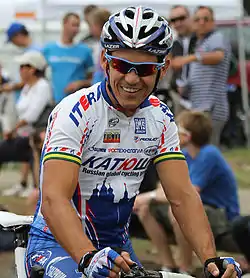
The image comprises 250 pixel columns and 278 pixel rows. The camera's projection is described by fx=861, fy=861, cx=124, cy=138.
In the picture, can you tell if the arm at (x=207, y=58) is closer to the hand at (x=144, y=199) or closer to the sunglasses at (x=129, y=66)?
the hand at (x=144, y=199)

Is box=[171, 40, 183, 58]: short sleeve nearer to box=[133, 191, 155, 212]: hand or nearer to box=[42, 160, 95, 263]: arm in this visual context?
box=[133, 191, 155, 212]: hand

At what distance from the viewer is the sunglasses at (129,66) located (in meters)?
3.71

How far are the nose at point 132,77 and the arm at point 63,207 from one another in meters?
0.43

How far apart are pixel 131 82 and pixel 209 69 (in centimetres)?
629

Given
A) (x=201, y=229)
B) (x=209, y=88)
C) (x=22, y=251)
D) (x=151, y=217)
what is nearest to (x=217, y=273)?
(x=201, y=229)

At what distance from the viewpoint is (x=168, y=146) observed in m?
4.07

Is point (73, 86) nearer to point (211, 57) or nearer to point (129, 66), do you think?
point (211, 57)

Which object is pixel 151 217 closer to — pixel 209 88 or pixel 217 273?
pixel 209 88

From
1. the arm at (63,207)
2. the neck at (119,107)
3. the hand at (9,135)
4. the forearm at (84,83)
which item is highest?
the neck at (119,107)

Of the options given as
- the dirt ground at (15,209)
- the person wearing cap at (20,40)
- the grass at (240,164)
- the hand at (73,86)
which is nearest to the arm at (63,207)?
the dirt ground at (15,209)

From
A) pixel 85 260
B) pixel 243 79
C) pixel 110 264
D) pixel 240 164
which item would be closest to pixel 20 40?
pixel 240 164

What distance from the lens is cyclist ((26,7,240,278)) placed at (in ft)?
11.9

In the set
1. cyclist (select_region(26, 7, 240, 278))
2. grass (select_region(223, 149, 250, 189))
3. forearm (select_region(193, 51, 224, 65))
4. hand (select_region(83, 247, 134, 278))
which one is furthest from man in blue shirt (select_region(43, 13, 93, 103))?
hand (select_region(83, 247, 134, 278))

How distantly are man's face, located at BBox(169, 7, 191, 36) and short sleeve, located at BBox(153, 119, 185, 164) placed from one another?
6.43 m
